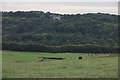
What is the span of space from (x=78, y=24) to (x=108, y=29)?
769 inches

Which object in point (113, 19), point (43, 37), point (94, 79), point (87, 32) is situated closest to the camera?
point (94, 79)

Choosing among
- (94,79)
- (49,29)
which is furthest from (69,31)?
(94,79)

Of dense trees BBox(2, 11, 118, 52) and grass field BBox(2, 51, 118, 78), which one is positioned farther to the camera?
dense trees BBox(2, 11, 118, 52)

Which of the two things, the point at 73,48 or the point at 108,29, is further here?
the point at 108,29

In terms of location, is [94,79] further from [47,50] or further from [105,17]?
[105,17]

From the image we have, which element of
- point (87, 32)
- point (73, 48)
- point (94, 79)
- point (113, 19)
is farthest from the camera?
point (113, 19)

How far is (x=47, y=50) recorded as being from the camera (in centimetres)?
9481

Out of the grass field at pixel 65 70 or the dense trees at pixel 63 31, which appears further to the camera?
the dense trees at pixel 63 31

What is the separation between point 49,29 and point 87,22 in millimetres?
22685

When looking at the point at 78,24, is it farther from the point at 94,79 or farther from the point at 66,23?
the point at 94,79

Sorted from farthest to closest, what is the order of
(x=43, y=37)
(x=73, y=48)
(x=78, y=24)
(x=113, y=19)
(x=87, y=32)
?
(x=113, y=19) → (x=78, y=24) → (x=87, y=32) → (x=43, y=37) → (x=73, y=48)

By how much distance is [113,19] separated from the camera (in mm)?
185625

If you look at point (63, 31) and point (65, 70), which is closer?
point (65, 70)

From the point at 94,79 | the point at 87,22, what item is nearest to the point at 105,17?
the point at 87,22
